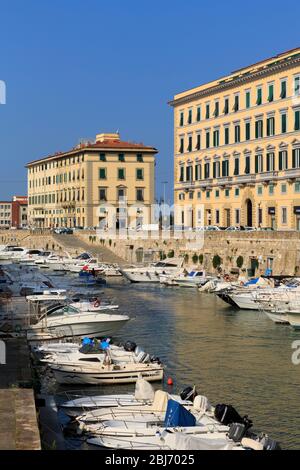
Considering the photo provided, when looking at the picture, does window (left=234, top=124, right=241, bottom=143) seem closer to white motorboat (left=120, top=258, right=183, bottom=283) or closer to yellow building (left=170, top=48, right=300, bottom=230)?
yellow building (left=170, top=48, right=300, bottom=230)

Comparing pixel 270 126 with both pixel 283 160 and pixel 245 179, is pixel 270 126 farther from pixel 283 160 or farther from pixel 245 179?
pixel 245 179

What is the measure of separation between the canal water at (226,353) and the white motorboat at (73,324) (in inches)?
55.7

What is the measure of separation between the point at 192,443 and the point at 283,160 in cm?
5277

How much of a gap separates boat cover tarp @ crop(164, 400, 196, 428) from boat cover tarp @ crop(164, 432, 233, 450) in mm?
1018

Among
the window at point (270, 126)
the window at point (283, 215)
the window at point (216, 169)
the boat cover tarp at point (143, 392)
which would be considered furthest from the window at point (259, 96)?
the boat cover tarp at point (143, 392)

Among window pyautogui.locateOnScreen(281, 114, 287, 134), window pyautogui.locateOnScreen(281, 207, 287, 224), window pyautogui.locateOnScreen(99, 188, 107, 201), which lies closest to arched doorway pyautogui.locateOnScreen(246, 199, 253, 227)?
window pyautogui.locateOnScreen(281, 207, 287, 224)

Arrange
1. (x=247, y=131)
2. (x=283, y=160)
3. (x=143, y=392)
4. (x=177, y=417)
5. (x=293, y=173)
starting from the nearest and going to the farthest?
(x=177, y=417)
(x=143, y=392)
(x=293, y=173)
(x=283, y=160)
(x=247, y=131)

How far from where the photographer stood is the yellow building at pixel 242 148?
6862 centimetres

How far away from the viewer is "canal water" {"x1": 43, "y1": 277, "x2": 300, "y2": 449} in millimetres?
24969

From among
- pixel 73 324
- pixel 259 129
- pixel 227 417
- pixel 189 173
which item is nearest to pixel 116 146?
pixel 189 173

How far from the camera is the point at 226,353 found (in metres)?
33.8

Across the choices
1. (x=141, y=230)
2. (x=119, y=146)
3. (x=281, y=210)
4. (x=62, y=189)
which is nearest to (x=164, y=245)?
(x=141, y=230)

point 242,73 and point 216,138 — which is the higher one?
point 242,73

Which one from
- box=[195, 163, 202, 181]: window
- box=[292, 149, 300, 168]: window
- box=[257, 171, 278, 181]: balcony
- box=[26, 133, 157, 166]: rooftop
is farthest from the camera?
box=[26, 133, 157, 166]: rooftop
